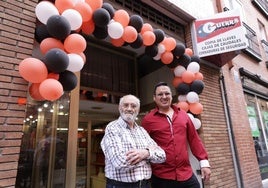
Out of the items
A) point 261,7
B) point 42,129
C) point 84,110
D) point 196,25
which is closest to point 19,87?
point 42,129

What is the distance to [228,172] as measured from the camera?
5.37 m

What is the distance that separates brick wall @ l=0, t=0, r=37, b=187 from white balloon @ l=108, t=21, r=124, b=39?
92 cm

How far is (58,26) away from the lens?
7.60ft

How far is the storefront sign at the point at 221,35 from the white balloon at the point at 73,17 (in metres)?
3.56

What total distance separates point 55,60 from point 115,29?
1030mm

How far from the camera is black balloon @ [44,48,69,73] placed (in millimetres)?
2217

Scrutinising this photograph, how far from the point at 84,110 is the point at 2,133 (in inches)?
164

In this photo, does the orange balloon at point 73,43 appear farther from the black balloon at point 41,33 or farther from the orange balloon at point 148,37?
the orange balloon at point 148,37

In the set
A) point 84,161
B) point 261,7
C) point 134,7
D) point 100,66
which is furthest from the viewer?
point 261,7

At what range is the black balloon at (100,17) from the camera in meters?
2.74

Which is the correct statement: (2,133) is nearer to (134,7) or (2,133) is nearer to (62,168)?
(62,168)

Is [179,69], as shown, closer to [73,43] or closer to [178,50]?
[178,50]

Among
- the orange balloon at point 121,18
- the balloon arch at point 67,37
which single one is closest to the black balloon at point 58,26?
the balloon arch at point 67,37

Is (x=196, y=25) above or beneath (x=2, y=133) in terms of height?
above
